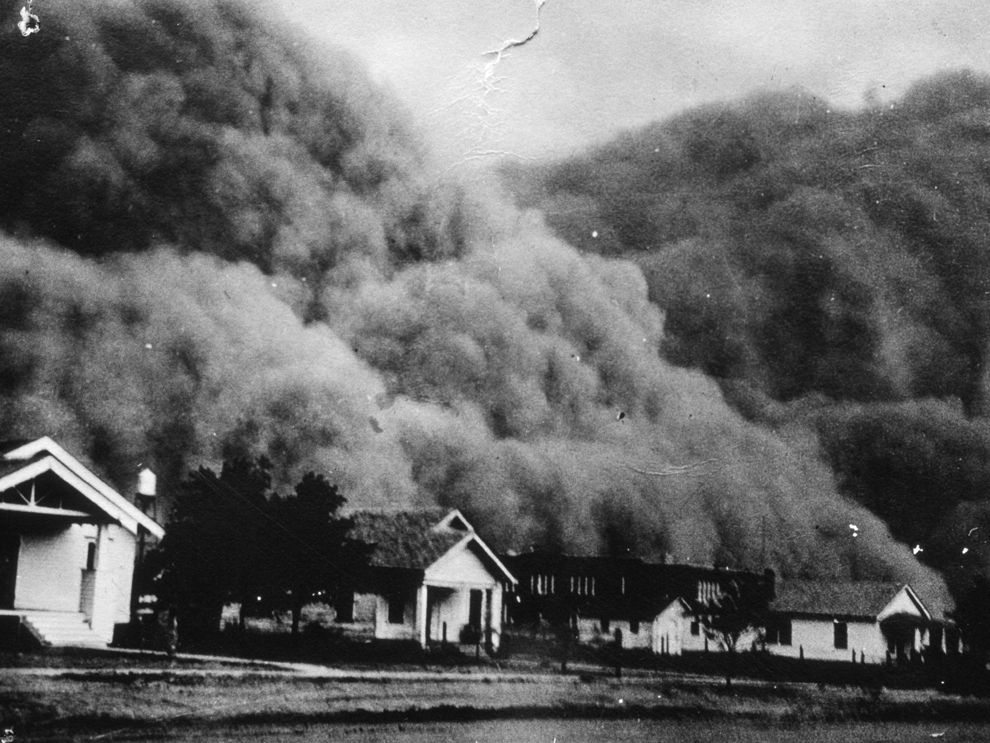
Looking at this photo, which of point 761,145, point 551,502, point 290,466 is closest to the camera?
point 290,466

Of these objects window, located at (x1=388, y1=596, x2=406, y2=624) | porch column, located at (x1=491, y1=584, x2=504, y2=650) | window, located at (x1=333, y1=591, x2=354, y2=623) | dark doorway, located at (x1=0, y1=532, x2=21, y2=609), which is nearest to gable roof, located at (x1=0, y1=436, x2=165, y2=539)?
dark doorway, located at (x1=0, y1=532, x2=21, y2=609)

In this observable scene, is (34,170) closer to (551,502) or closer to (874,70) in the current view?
(551,502)

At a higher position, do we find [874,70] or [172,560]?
[874,70]

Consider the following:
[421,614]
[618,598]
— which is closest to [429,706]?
[421,614]

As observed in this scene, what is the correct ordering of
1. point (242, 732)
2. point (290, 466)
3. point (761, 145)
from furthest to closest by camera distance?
point (761, 145)
point (290, 466)
point (242, 732)

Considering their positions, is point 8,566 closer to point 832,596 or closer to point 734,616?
point 734,616

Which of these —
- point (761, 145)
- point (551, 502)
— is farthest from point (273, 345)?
point (761, 145)
